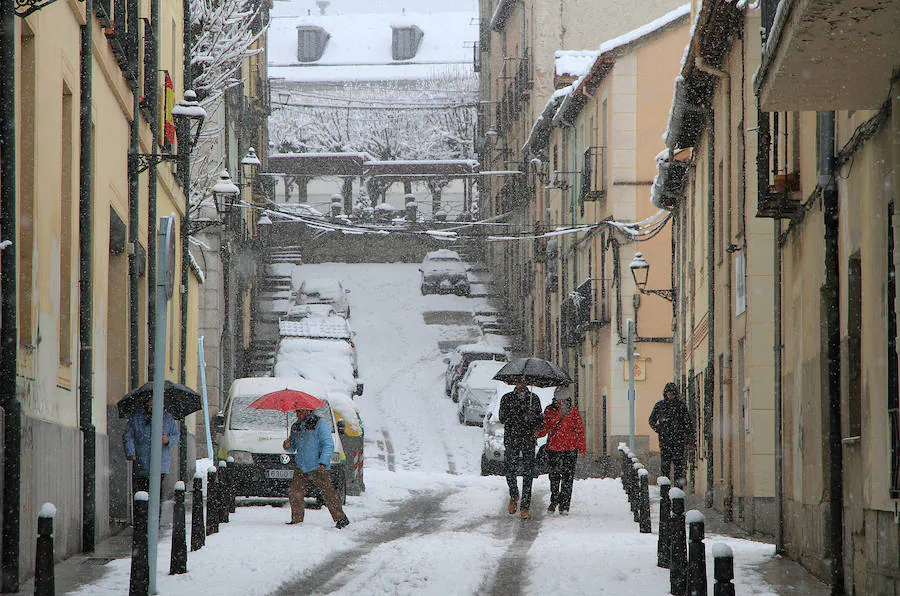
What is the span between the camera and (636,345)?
31.5m

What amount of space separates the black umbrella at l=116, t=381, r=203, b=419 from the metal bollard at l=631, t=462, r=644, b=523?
4.99 metres

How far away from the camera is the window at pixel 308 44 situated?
9512 centimetres

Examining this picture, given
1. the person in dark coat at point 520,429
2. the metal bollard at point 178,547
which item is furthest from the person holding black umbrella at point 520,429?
the metal bollard at point 178,547

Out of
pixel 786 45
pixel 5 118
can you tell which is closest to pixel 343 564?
pixel 5 118

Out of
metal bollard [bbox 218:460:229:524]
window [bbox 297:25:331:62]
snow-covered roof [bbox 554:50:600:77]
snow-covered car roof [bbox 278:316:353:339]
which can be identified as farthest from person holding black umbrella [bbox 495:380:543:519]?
window [bbox 297:25:331:62]

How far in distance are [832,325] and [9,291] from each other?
6.16m

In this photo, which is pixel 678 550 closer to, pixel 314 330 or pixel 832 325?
pixel 832 325

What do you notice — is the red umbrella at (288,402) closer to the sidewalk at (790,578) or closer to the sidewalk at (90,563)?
the sidewalk at (90,563)

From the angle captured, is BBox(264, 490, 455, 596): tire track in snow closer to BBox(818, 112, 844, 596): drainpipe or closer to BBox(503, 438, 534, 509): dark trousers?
BBox(503, 438, 534, 509): dark trousers

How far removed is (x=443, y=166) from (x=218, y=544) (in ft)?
206

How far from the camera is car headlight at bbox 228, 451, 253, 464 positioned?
1872cm

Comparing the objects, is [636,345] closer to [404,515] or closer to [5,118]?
[404,515]

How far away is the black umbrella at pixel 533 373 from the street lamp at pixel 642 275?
6.45m

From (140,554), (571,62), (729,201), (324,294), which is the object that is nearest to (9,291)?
(140,554)
